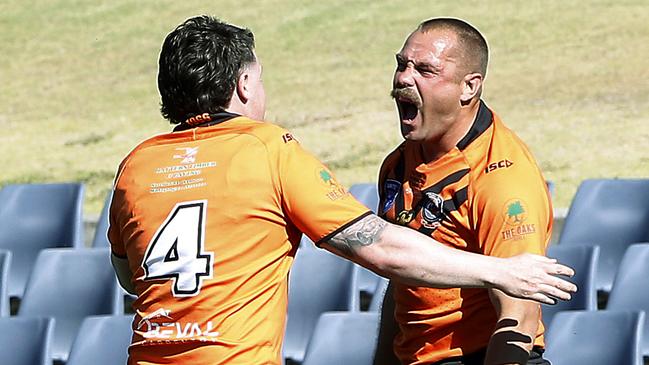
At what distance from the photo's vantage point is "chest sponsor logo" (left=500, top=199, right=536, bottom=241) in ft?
9.49

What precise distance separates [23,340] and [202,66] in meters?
2.38

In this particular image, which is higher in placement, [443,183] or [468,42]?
[468,42]

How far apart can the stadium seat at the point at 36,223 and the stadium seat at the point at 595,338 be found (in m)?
2.88

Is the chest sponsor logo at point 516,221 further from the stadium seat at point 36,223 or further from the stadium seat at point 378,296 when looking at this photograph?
the stadium seat at point 36,223

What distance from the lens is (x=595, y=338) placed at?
4.27 metres

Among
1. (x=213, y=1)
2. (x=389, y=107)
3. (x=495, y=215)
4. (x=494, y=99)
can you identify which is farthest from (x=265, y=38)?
(x=495, y=215)

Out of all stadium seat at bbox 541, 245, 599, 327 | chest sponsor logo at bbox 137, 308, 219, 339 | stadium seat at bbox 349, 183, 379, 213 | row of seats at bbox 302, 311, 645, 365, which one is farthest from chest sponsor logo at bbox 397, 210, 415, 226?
stadium seat at bbox 349, 183, 379, 213

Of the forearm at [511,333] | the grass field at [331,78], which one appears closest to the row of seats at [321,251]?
the grass field at [331,78]

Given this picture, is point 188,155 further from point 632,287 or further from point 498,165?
point 632,287

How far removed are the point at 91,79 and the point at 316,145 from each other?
200 centimetres

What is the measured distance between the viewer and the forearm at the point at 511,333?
112 inches

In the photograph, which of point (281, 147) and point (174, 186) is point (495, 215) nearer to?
point (281, 147)

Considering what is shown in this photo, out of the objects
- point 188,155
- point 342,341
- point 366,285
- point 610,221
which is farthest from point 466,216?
point 610,221

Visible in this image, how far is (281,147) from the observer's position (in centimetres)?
279
